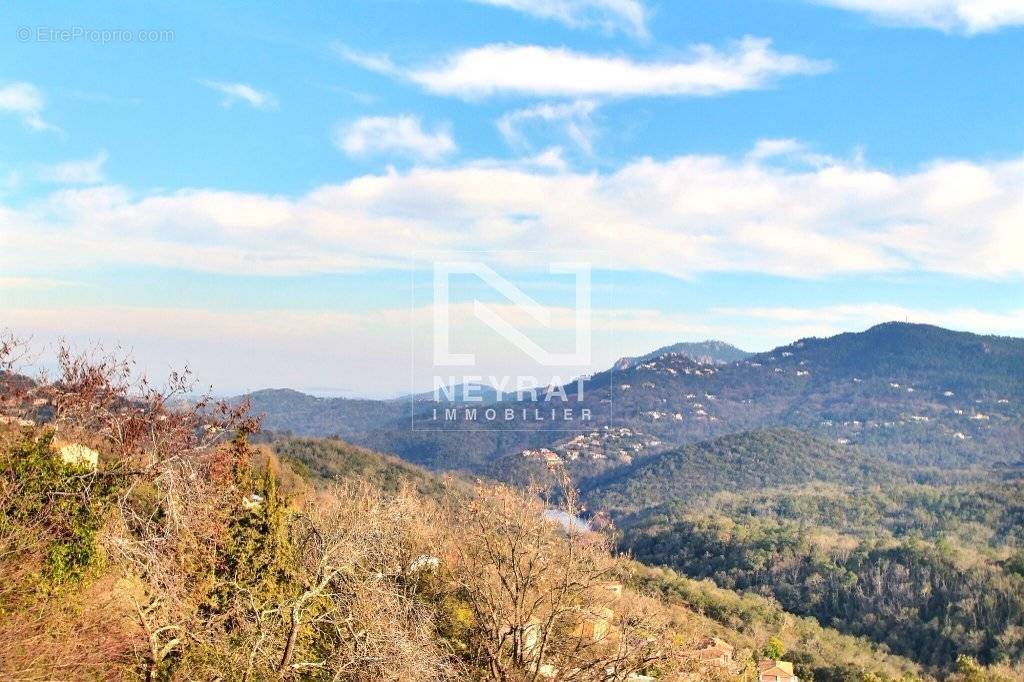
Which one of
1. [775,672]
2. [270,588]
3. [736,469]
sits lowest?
[736,469]

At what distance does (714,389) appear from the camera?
15825cm

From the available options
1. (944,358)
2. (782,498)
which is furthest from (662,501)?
(944,358)

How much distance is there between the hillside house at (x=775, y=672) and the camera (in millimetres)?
23328

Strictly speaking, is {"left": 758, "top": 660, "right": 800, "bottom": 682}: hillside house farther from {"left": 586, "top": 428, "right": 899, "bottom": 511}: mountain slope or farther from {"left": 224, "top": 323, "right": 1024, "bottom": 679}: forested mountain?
{"left": 586, "top": 428, "right": 899, "bottom": 511}: mountain slope

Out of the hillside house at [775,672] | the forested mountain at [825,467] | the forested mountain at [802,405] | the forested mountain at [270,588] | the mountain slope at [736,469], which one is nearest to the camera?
the forested mountain at [270,588]

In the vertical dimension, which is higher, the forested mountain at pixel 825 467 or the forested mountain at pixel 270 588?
the forested mountain at pixel 270 588

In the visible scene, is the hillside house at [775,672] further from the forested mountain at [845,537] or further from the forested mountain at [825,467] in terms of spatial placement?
the forested mountain at [845,537]

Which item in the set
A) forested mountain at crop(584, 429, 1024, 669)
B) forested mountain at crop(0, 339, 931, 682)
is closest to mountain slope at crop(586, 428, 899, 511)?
forested mountain at crop(584, 429, 1024, 669)

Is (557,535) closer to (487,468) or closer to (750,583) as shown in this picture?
(750,583)

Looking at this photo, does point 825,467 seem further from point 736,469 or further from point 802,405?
point 802,405

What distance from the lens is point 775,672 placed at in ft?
78.4

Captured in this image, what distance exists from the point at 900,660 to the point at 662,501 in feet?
170

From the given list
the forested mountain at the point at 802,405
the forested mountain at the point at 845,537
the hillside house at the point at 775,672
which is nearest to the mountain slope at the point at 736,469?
the forested mountain at the point at 845,537

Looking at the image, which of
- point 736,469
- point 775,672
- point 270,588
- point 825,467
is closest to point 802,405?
point 825,467
